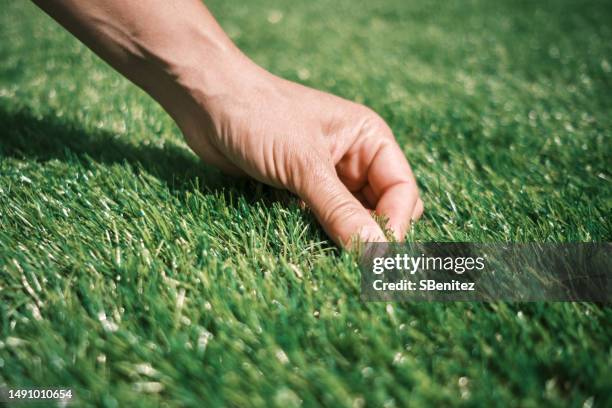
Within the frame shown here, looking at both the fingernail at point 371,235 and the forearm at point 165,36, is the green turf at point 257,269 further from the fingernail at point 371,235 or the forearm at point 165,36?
the forearm at point 165,36

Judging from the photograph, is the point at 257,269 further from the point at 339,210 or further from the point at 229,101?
the point at 229,101

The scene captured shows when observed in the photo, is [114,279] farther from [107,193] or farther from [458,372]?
[458,372]

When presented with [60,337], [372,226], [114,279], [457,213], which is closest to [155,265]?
[114,279]

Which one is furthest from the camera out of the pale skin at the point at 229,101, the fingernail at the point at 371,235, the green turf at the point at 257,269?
the pale skin at the point at 229,101

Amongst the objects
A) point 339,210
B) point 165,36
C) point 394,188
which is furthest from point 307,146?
point 165,36

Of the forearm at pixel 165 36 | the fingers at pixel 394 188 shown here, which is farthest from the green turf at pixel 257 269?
the forearm at pixel 165 36

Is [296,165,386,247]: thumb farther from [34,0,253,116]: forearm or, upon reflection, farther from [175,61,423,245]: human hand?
[34,0,253,116]: forearm

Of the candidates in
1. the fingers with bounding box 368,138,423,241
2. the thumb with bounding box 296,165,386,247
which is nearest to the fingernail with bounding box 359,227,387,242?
the thumb with bounding box 296,165,386,247
